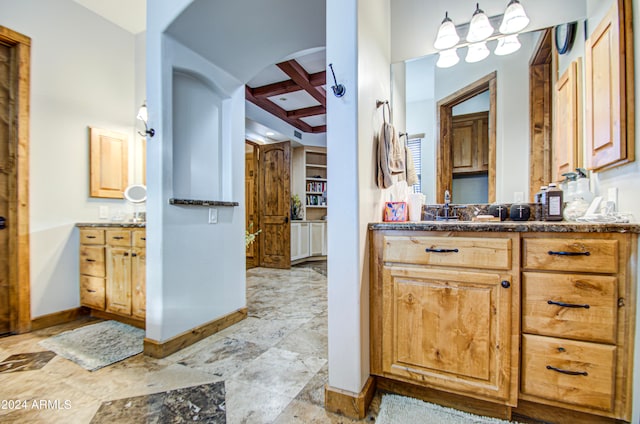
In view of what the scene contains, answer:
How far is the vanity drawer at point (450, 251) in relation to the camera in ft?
4.06

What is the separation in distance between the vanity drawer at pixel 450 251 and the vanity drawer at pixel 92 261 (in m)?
2.57

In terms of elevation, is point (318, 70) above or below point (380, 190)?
above

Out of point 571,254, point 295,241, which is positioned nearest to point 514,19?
point 571,254

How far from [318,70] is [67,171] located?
298 centimetres

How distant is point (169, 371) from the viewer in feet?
5.64

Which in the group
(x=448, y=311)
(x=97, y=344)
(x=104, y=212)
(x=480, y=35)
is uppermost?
(x=480, y=35)

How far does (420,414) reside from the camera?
1.33 meters

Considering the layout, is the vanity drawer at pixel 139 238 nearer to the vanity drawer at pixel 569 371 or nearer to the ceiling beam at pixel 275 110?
the vanity drawer at pixel 569 371

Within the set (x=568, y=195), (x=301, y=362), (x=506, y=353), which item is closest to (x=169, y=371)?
(x=301, y=362)

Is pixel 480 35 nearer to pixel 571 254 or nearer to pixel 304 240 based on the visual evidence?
pixel 571 254

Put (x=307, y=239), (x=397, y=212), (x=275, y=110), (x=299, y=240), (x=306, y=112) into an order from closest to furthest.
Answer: (x=397, y=212)
(x=275, y=110)
(x=306, y=112)
(x=299, y=240)
(x=307, y=239)

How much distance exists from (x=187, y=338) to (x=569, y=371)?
87.1 inches

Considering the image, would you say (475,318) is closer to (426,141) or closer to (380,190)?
(380,190)

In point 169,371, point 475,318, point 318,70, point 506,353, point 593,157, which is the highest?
point 318,70
